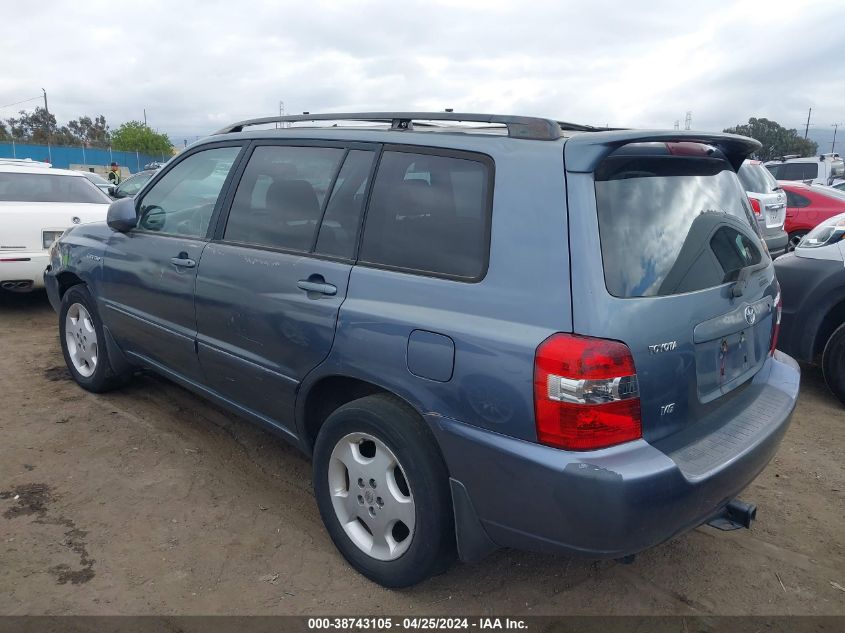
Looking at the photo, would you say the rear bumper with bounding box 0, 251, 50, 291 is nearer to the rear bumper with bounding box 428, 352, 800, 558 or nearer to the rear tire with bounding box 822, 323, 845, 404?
the rear bumper with bounding box 428, 352, 800, 558

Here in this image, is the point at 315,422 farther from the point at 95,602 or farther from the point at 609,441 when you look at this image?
the point at 609,441

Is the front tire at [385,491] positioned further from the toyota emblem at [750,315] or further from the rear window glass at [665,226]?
the toyota emblem at [750,315]

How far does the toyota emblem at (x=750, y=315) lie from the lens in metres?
2.65

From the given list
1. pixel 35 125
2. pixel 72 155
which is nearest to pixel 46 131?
pixel 35 125

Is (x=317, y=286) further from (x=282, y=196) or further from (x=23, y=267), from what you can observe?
(x=23, y=267)

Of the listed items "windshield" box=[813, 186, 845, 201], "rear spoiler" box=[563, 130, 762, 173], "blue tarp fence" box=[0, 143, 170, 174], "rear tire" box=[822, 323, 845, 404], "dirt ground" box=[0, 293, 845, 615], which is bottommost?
"dirt ground" box=[0, 293, 845, 615]

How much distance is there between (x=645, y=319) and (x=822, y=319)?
3.38 metres

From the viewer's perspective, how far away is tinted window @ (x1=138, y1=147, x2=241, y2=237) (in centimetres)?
363

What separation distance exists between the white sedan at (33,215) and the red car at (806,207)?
10373mm

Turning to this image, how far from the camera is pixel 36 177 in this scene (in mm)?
7441

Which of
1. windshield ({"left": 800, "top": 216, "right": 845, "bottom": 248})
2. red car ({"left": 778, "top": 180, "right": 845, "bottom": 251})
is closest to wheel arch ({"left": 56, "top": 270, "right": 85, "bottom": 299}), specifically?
windshield ({"left": 800, "top": 216, "right": 845, "bottom": 248})

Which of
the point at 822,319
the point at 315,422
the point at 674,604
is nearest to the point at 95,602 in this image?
the point at 315,422

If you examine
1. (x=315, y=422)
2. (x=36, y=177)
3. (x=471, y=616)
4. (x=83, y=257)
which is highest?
(x=36, y=177)

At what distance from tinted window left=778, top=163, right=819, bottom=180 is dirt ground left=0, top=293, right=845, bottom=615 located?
16473mm
